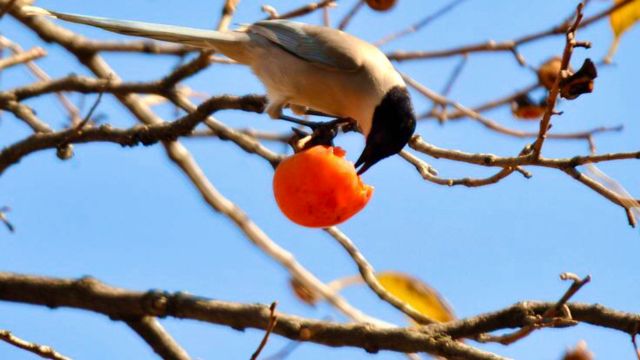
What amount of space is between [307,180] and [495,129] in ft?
5.07

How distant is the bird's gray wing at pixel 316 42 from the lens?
14.8 feet

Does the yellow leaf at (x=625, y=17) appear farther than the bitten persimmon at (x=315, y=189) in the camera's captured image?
Yes

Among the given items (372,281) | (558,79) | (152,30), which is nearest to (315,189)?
(372,281)

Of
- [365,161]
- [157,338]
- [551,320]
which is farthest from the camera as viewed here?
[365,161]

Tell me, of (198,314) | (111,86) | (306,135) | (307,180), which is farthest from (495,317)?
(111,86)

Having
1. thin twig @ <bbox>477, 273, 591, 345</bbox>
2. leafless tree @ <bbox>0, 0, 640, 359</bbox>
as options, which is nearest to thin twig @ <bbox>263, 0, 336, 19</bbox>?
leafless tree @ <bbox>0, 0, 640, 359</bbox>

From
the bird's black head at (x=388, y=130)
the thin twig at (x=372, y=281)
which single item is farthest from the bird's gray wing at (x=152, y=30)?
the thin twig at (x=372, y=281)

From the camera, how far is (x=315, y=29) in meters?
4.71

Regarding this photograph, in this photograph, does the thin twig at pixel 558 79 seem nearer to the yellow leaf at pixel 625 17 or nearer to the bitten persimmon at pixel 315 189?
the bitten persimmon at pixel 315 189

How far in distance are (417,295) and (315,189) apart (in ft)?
2.65

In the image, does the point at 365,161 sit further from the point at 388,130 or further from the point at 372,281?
the point at 372,281

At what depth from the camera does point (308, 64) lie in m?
4.51

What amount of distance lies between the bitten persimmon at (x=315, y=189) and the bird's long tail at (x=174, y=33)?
1.37 metres

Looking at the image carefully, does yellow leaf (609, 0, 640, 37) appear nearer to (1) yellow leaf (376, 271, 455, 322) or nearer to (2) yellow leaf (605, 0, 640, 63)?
(2) yellow leaf (605, 0, 640, 63)
